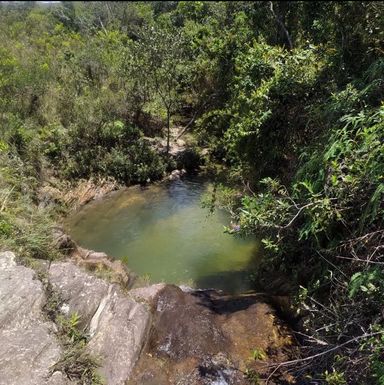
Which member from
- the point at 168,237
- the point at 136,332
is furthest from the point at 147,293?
the point at 168,237

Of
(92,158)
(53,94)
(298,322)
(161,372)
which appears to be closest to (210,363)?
(161,372)

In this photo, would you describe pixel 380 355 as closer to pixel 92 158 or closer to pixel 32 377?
pixel 32 377

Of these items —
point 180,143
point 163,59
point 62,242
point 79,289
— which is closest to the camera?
point 79,289

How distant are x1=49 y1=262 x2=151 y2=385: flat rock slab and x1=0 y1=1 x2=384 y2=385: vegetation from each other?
45.4 inches

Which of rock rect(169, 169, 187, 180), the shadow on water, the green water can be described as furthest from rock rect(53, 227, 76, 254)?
rock rect(169, 169, 187, 180)

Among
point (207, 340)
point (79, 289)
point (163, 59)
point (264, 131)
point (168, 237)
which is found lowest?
point (168, 237)

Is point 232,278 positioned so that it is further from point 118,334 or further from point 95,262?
point 118,334

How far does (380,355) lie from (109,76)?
1346cm

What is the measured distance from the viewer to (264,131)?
6930 millimetres

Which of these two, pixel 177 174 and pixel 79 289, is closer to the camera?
pixel 79 289

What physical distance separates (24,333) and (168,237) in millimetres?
5492

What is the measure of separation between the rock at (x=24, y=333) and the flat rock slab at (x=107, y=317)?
1.57ft

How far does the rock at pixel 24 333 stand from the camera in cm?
440

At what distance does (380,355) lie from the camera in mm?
3514
